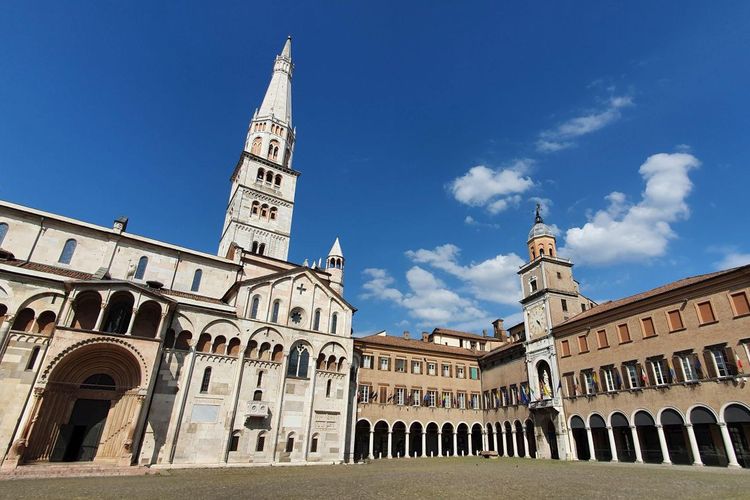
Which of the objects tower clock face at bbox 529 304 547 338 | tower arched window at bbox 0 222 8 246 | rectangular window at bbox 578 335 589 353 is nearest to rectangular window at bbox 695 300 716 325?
rectangular window at bbox 578 335 589 353

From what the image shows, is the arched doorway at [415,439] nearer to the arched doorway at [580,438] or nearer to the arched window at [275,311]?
the arched doorway at [580,438]

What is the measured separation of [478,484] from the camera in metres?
16.4

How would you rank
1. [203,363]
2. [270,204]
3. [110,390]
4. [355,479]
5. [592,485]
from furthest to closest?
1. [270,204]
2. [203,363]
3. [110,390]
4. [355,479]
5. [592,485]

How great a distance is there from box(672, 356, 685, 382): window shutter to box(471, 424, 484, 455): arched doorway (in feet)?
74.2

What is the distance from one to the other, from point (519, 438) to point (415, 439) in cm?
1055

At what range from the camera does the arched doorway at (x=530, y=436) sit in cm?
3736

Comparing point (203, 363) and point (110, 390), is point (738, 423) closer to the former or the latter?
point (203, 363)

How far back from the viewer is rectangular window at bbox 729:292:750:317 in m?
23.5

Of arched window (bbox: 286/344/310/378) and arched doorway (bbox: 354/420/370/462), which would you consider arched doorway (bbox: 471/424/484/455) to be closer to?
arched doorway (bbox: 354/420/370/462)

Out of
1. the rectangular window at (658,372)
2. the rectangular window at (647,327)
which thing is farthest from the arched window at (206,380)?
the rectangular window at (647,327)

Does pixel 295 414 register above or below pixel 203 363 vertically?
below

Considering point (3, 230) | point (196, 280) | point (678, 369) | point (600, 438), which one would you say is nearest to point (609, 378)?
point (678, 369)

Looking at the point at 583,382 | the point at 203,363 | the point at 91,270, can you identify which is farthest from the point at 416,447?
the point at 91,270

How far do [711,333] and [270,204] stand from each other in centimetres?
3886
